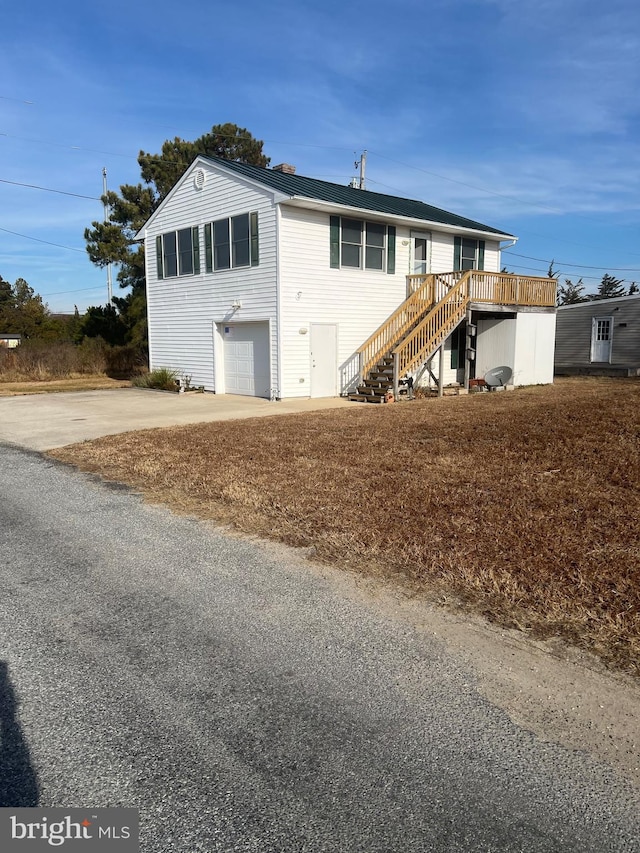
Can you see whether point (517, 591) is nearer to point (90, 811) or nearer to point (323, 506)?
point (323, 506)

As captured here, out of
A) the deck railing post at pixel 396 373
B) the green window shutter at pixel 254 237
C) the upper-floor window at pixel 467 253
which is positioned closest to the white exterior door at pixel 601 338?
the upper-floor window at pixel 467 253

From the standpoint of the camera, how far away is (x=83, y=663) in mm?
3096

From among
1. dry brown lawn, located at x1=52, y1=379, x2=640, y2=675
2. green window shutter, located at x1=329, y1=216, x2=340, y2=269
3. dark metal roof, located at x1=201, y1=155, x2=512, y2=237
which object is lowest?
dry brown lawn, located at x1=52, y1=379, x2=640, y2=675

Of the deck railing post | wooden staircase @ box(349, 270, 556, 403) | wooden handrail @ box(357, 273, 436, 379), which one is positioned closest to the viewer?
the deck railing post

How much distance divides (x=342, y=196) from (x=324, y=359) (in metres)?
4.98

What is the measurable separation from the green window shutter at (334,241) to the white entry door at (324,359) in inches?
70.1

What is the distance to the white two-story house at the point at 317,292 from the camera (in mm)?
16172

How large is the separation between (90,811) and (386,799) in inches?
40.7

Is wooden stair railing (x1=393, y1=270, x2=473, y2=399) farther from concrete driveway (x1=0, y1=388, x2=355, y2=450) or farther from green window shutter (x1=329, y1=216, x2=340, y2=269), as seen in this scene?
green window shutter (x1=329, y1=216, x2=340, y2=269)

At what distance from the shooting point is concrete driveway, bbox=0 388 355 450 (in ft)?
35.8

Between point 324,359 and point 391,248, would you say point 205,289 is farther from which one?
point 391,248

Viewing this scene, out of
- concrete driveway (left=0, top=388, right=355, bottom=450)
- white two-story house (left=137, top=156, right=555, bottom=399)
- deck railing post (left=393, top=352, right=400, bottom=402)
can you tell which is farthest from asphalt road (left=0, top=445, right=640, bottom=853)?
white two-story house (left=137, top=156, right=555, bottom=399)

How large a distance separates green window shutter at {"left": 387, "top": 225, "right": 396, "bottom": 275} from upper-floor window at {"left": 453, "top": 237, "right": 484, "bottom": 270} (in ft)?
10.3

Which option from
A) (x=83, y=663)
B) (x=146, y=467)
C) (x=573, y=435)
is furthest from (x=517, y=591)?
(x=573, y=435)
